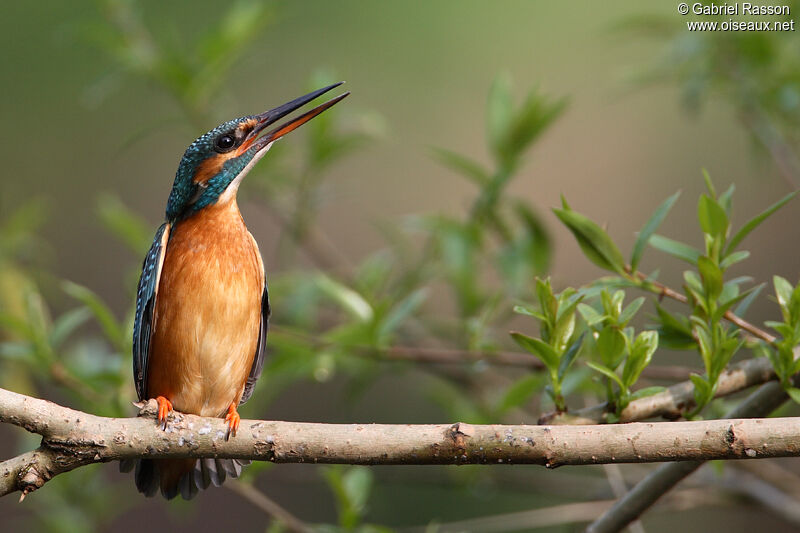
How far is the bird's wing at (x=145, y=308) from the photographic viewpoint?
2.79m

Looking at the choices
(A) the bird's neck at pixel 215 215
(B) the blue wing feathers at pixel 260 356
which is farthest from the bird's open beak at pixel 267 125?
(B) the blue wing feathers at pixel 260 356

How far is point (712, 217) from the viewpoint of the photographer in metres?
2.19

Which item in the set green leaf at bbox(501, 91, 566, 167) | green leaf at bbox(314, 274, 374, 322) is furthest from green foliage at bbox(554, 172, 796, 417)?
green leaf at bbox(501, 91, 566, 167)

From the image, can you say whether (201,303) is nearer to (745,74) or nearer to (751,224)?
(751,224)

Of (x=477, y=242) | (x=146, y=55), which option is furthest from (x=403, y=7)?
(x=477, y=242)

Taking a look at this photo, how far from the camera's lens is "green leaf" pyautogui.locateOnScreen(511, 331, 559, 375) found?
2033 millimetres

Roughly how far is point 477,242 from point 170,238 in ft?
3.93

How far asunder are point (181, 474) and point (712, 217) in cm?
175

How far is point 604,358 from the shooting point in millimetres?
2102

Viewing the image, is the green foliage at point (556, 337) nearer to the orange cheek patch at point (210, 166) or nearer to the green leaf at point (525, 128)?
the orange cheek patch at point (210, 166)

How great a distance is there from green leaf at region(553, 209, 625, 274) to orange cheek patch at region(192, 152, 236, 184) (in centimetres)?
117

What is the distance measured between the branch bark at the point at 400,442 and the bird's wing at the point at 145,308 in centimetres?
80

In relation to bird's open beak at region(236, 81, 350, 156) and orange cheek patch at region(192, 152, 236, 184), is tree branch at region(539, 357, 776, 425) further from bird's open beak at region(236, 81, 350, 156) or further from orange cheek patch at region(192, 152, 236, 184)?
orange cheek patch at region(192, 152, 236, 184)

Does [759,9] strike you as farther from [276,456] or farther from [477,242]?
[276,456]
